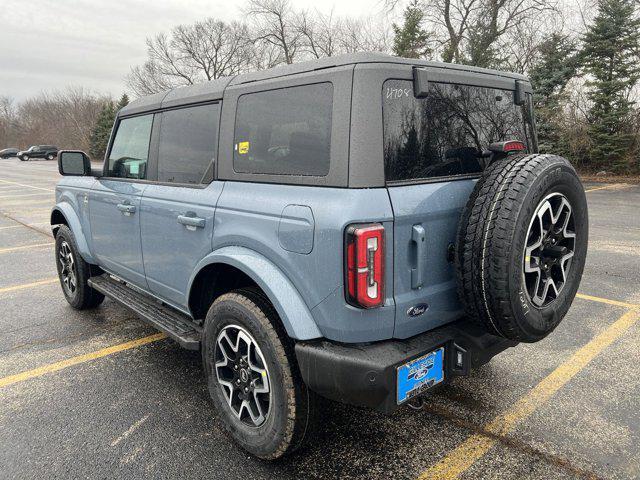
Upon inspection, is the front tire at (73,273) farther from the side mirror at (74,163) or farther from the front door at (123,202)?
the side mirror at (74,163)

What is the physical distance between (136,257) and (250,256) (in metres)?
1.50

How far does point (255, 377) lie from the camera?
2.43 metres

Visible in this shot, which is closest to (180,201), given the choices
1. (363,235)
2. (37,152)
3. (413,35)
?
(363,235)

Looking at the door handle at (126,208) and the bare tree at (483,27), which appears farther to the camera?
the bare tree at (483,27)

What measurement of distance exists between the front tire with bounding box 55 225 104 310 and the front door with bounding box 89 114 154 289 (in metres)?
0.48

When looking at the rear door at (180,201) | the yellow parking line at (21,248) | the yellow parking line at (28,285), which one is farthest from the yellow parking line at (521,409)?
the yellow parking line at (21,248)

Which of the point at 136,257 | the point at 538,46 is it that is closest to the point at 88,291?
the point at 136,257

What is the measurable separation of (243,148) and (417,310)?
1.27 meters

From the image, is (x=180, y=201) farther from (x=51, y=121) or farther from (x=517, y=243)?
(x=51, y=121)

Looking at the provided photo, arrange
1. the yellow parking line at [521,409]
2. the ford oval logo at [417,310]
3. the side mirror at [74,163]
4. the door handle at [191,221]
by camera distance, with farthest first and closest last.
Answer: the side mirror at [74,163] → the door handle at [191,221] → the yellow parking line at [521,409] → the ford oval logo at [417,310]

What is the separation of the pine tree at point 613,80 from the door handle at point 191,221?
20107mm

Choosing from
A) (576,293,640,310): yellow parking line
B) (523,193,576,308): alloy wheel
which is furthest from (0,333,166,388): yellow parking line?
(576,293,640,310): yellow parking line

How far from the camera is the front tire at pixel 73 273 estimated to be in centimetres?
446

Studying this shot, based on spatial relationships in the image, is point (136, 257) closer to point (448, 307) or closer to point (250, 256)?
point (250, 256)
